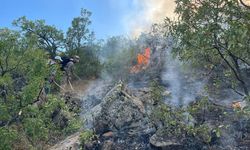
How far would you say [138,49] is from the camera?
2853 cm

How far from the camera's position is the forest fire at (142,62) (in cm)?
2677

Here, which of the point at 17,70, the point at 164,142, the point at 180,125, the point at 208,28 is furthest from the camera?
the point at 17,70

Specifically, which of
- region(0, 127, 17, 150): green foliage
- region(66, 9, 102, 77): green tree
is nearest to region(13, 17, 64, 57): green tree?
region(66, 9, 102, 77): green tree

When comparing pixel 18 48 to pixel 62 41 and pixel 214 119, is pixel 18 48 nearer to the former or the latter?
pixel 214 119

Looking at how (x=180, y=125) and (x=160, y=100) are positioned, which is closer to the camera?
(x=180, y=125)

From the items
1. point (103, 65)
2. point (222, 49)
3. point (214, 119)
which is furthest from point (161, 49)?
point (222, 49)

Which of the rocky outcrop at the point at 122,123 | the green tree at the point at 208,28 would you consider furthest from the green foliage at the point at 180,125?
the green tree at the point at 208,28

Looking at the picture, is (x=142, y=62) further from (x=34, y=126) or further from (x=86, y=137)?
(x=34, y=126)

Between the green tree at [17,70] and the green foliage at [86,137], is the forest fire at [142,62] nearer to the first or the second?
the green foliage at [86,137]

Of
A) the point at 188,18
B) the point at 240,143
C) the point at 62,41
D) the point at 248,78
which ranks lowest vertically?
the point at 240,143

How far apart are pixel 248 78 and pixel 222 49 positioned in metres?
9.53

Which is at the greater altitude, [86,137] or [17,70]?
[17,70]

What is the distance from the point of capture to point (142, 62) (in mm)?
27047

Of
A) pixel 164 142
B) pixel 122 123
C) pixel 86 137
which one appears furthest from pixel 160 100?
pixel 86 137
